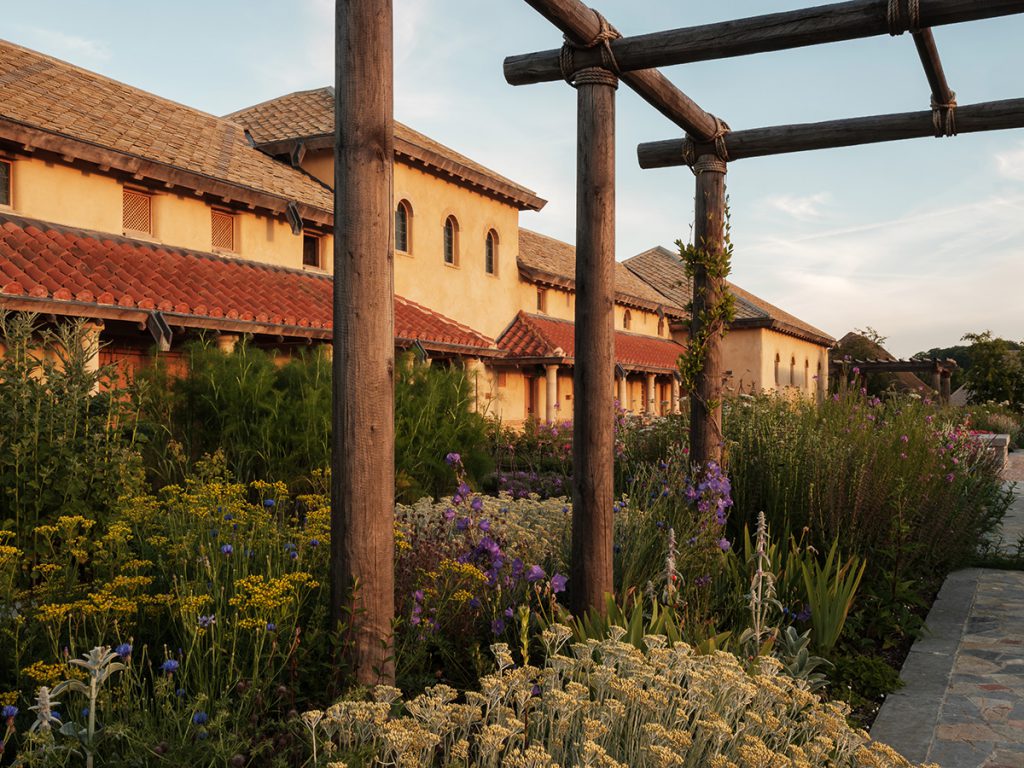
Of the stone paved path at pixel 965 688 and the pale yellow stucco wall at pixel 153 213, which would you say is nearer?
the stone paved path at pixel 965 688

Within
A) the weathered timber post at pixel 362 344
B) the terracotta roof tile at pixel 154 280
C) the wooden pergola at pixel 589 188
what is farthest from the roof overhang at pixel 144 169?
the weathered timber post at pixel 362 344

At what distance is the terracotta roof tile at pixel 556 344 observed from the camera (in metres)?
18.5

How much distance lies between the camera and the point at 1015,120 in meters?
6.02

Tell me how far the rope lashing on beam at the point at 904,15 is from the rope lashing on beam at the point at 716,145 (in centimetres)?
200

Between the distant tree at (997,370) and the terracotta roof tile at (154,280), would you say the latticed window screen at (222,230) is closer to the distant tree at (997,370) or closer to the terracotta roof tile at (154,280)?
the terracotta roof tile at (154,280)

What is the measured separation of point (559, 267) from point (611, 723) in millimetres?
20870

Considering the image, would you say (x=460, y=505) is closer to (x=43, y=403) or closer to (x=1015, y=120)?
(x=43, y=403)

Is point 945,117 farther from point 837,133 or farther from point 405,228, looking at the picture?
point 405,228

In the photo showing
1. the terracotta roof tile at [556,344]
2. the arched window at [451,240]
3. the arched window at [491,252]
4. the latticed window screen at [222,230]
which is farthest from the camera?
the arched window at [491,252]

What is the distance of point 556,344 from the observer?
18984mm

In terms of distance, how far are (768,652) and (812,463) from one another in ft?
9.09

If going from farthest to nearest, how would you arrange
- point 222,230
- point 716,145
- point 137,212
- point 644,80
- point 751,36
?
point 222,230 → point 137,212 → point 716,145 → point 644,80 → point 751,36

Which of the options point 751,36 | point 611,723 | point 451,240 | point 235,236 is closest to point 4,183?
point 235,236

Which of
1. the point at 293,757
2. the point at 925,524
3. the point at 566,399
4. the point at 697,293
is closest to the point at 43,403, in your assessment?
the point at 293,757
